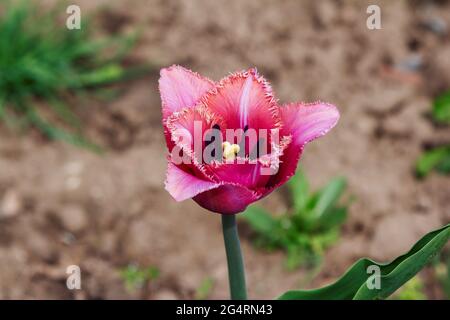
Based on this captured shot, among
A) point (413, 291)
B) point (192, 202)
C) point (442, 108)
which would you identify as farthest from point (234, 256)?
point (442, 108)

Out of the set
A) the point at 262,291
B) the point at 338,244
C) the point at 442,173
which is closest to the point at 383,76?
the point at 442,173

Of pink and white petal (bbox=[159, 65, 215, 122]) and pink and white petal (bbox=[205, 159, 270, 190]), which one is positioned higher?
pink and white petal (bbox=[159, 65, 215, 122])

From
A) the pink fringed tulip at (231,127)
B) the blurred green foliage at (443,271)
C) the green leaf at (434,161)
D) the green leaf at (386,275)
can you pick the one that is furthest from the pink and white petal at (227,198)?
the green leaf at (434,161)

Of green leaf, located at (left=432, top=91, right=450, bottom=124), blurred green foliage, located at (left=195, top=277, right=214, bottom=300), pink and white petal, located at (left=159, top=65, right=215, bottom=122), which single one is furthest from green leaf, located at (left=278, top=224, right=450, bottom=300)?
green leaf, located at (left=432, top=91, right=450, bottom=124)

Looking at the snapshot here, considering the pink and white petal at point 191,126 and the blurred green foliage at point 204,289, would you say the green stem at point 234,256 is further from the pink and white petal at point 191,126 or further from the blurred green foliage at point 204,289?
the blurred green foliage at point 204,289

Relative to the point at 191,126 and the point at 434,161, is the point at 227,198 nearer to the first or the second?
the point at 191,126

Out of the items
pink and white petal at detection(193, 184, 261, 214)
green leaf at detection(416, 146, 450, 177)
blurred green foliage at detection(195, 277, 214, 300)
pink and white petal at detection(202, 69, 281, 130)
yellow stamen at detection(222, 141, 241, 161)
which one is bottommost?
pink and white petal at detection(193, 184, 261, 214)

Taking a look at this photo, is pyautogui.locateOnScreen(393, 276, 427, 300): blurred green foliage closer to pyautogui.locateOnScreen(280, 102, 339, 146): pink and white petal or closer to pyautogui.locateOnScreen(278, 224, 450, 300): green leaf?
pyautogui.locateOnScreen(278, 224, 450, 300): green leaf
